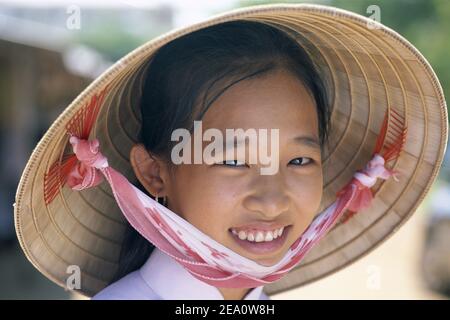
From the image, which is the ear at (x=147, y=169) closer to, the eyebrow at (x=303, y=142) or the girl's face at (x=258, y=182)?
the girl's face at (x=258, y=182)

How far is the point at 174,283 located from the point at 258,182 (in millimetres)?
346

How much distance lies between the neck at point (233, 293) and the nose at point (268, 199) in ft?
0.93

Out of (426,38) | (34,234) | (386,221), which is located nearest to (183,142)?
(34,234)

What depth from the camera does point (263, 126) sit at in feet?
4.86

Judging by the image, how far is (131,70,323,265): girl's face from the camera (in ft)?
4.80

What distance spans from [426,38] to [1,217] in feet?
30.9

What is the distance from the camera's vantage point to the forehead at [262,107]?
1494 mm

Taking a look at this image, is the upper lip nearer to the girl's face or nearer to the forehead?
the girl's face

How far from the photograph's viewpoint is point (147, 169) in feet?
5.45

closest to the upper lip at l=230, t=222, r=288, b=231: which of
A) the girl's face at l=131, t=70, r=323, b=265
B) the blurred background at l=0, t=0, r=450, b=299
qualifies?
the girl's face at l=131, t=70, r=323, b=265

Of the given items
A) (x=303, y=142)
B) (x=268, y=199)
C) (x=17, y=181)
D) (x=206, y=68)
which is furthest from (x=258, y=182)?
(x=17, y=181)

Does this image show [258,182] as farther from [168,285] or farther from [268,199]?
[168,285]

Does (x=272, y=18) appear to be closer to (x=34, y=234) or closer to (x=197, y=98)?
(x=197, y=98)

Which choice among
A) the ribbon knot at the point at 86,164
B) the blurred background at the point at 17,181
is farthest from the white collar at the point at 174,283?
the blurred background at the point at 17,181
